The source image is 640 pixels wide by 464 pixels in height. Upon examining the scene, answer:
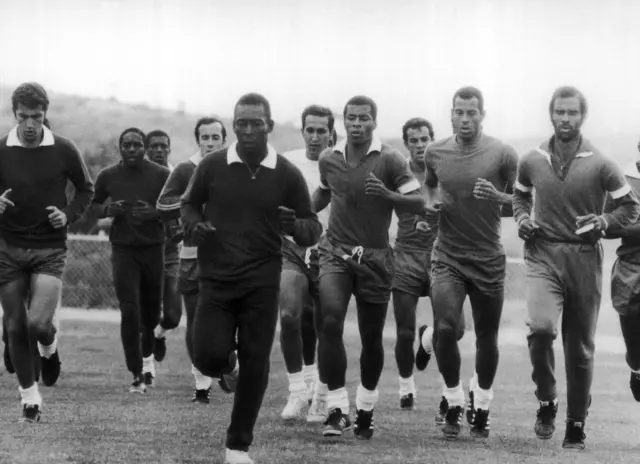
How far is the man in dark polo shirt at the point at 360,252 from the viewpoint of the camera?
1026cm

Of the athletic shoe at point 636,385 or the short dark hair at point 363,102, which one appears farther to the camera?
the athletic shoe at point 636,385

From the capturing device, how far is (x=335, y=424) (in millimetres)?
10250

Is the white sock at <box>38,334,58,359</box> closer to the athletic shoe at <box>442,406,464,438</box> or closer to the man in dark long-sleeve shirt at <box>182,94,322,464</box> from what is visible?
the athletic shoe at <box>442,406,464,438</box>

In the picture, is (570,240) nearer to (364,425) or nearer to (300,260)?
(364,425)

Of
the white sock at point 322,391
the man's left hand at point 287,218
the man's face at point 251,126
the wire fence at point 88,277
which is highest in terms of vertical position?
the man's face at point 251,126

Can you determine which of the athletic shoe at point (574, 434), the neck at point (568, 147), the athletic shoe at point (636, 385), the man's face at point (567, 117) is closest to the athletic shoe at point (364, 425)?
the athletic shoe at point (574, 434)

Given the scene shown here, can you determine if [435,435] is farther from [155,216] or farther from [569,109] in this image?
[155,216]

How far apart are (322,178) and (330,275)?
0.87 m

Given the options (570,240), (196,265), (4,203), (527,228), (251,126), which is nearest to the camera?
(251,126)

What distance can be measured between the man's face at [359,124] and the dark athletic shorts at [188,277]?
297 centimetres

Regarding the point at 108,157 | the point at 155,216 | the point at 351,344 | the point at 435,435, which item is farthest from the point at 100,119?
the point at 435,435

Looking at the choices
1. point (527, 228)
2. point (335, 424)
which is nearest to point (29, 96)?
point (335, 424)

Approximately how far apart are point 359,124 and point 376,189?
2.08 feet

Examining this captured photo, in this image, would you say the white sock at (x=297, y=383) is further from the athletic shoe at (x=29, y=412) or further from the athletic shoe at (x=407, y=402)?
the athletic shoe at (x=29, y=412)
